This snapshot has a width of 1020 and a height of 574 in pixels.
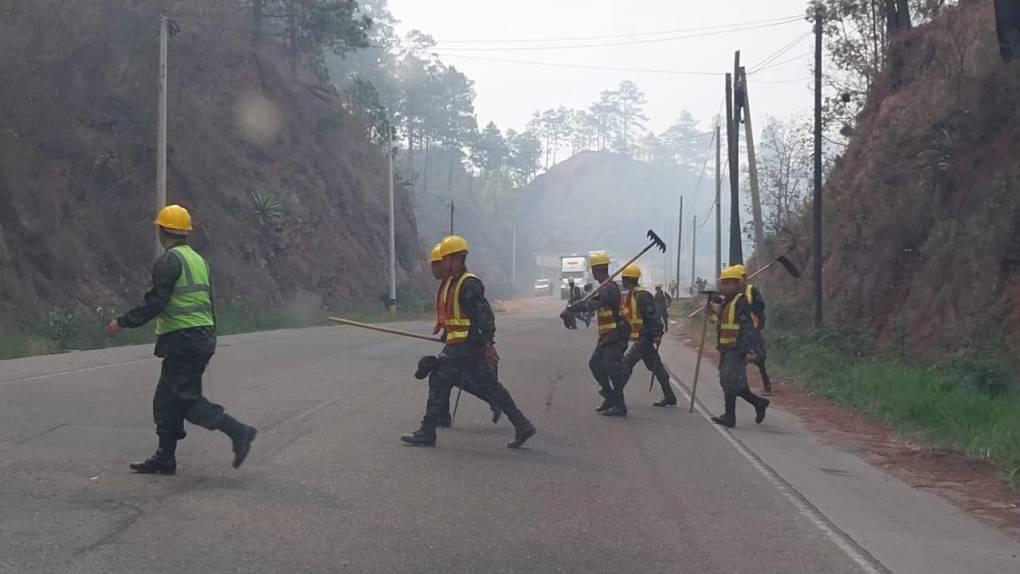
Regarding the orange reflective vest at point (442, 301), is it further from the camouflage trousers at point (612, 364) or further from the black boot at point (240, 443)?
the camouflage trousers at point (612, 364)

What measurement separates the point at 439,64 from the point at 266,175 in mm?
73485

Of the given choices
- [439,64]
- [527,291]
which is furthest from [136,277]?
[439,64]

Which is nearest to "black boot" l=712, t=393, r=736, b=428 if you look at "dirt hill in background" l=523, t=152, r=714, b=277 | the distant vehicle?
the distant vehicle

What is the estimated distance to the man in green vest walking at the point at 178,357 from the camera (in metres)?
8.48

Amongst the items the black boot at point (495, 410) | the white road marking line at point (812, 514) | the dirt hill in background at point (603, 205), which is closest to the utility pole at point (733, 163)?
the white road marking line at point (812, 514)

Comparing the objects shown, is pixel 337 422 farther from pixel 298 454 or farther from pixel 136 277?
pixel 136 277

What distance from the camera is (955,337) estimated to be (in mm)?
18297

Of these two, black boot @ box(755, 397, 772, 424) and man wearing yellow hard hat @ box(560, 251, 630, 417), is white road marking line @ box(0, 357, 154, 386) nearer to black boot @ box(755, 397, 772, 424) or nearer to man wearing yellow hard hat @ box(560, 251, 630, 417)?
man wearing yellow hard hat @ box(560, 251, 630, 417)

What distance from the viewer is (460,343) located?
10.4m

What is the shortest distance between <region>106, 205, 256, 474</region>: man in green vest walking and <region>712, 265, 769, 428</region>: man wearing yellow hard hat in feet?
20.1

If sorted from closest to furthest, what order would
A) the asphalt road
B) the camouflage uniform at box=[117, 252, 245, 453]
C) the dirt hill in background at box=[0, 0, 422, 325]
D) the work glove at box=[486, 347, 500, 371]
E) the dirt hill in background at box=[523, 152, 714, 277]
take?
the asphalt road → the camouflage uniform at box=[117, 252, 245, 453] → the work glove at box=[486, 347, 500, 371] → the dirt hill in background at box=[0, 0, 422, 325] → the dirt hill in background at box=[523, 152, 714, 277]

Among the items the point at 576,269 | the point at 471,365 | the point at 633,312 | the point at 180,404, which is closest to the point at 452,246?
the point at 471,365

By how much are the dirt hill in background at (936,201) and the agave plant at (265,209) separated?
72.8 feet

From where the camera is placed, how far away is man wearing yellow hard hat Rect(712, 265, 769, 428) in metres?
13.0
